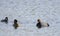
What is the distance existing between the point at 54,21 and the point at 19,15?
584 millimetres

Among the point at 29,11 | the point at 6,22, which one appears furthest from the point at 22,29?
the point at 29,11

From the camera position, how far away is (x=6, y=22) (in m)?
2.53

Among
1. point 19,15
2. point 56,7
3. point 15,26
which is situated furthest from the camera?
point 56,7

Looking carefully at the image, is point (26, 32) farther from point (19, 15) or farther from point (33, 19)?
point (19, 15)

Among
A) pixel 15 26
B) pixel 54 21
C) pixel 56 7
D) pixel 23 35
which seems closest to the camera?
pixel 23 35

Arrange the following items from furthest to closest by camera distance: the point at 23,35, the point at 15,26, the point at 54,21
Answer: the point at 54,21 → the point at 15,26 → the point at 23,35

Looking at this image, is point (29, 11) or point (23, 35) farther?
point (29, 11)

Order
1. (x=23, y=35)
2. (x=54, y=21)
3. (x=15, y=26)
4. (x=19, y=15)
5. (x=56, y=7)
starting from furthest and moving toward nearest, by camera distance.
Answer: (x=56, y=7), (x=19, y=15), (x=54, y=21), (x=15, y=26), (x=23, y=35)

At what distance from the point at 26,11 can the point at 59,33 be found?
0.94m

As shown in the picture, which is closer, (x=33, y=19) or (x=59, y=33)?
(x=59, y=33)

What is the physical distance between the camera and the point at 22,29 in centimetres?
232

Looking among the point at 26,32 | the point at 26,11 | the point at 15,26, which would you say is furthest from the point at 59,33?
the point at 26,11

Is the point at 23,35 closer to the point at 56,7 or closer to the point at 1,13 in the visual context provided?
the point at 1,13

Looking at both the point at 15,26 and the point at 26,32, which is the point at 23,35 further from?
the point at 15,26
